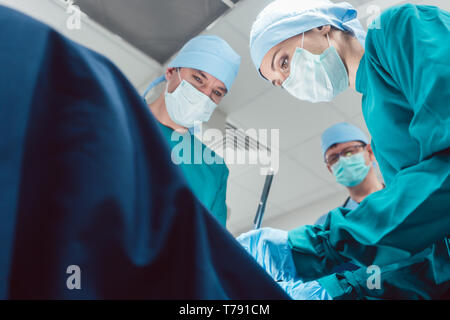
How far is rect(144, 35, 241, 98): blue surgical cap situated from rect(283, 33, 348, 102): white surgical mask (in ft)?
1.60

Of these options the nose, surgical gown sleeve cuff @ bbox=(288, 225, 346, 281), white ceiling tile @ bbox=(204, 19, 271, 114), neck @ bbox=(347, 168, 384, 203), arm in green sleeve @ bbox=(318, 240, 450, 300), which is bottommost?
arm in green sleeve @ bbox=(318, 240, 450, 300)

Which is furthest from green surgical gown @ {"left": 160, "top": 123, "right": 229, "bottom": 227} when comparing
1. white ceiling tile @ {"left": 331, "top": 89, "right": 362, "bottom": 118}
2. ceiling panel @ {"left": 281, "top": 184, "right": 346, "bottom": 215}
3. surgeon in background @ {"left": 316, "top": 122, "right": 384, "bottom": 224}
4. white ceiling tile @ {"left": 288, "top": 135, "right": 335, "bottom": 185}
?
ceiling panel @ {"left": 281, "top": 184, "right": 346, "bottom": 215}

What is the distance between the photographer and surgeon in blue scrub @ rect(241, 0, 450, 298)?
734 mm

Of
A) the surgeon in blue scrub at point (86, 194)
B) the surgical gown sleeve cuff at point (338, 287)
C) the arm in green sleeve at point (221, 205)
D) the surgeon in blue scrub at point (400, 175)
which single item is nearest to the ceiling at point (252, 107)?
the arm in green sleeve at point (221, 205)

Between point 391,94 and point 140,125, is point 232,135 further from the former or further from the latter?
point 140,125

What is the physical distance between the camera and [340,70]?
3.97 ft

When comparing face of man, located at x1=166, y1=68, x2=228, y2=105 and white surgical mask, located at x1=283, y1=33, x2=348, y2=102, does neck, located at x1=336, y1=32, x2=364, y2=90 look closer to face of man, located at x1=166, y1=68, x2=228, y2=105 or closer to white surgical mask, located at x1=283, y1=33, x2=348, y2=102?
white surgical mask, located at x1=283, y1=33, x2=348, y2=102

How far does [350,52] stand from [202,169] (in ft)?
2.51

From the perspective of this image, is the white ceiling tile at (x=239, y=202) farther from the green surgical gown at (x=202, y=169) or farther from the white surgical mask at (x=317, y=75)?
the white surgical mask at (x=317, y=75)

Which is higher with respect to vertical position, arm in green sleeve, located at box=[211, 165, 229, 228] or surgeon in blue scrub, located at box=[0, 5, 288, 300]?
arm in green sleeve, located at box=[211, 165, 229, 228]

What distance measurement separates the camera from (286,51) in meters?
1.29

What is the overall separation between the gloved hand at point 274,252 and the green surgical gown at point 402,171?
23 millimetres

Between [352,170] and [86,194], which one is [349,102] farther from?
[86,194]
